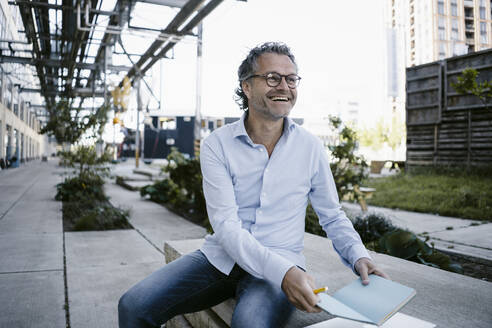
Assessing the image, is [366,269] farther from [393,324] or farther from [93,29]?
[93,29]

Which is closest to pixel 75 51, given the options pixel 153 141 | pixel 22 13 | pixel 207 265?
pixel 22 13

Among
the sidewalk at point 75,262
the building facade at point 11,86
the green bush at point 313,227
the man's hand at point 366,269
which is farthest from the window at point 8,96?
the man's hand at point 366,269

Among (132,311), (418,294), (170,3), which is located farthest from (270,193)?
(170,3)

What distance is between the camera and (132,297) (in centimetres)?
145

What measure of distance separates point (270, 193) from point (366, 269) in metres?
0.50

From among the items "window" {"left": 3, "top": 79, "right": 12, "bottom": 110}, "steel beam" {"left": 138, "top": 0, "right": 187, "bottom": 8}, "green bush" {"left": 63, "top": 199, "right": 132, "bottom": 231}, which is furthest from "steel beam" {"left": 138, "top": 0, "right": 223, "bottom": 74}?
"window" {"left": 3, "top": 79, "right": 12, "bottom": 110}

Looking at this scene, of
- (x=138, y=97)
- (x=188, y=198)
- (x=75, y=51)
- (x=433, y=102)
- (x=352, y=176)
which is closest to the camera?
(x=352, y=176)

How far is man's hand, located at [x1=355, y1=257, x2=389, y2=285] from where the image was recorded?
1383 millimetres

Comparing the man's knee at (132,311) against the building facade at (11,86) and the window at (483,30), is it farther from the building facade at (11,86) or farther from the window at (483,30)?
the building facade at (11,86)

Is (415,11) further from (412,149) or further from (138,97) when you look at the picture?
(138,97)

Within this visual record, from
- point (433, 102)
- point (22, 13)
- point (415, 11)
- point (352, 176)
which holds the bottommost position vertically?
point (352, 176)

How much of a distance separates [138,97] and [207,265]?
55.5 ft

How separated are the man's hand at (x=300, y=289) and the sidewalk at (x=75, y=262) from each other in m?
0.75

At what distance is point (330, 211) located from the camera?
5.56 ft
